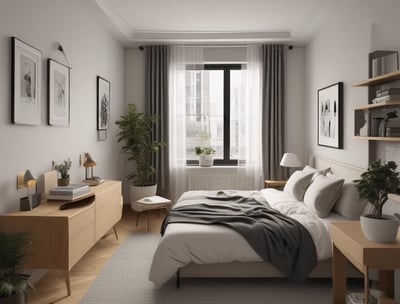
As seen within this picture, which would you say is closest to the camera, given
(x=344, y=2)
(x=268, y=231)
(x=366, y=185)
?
(x=366, y=185)

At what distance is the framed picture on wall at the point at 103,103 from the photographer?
4.87 metres

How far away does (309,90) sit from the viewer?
591cm

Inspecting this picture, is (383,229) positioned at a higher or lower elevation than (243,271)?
higher

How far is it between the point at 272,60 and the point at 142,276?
421 cm

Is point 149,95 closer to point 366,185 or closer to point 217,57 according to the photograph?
point 217,57

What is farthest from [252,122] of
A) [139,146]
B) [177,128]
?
[139,146]

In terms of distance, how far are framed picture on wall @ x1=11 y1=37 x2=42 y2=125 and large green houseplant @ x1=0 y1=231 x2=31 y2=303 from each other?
100cm

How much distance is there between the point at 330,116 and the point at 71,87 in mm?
3281

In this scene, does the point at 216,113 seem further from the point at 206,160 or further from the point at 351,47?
the point at 351,47

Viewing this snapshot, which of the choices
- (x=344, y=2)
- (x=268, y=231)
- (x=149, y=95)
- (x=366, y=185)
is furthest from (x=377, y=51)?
(x=149, y=95)

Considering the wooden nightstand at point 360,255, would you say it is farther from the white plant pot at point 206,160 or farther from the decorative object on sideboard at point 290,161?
the white plant pot at point 206,160

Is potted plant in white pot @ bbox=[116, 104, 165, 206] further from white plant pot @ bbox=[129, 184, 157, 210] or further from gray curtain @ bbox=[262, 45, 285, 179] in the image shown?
gray curtain @ bbox=[262, 45, 285, 179]

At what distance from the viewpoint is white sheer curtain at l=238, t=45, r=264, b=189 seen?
6.07 metres

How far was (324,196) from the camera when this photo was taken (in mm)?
3490
